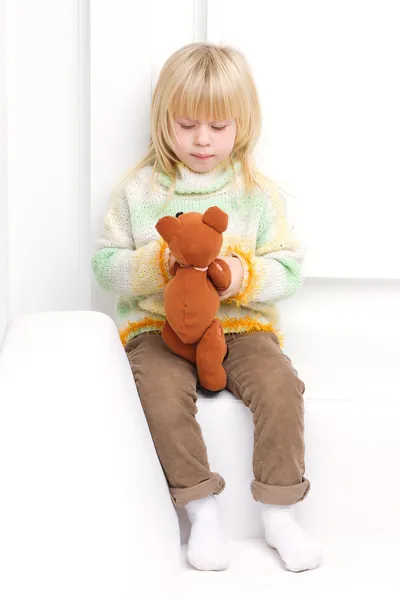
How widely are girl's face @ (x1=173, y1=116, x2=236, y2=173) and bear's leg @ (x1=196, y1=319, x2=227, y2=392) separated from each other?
0.33m

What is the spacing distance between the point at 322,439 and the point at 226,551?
25cm

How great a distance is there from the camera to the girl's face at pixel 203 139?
1377 mm

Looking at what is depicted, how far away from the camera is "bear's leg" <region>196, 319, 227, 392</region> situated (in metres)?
1.23

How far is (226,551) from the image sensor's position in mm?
1078

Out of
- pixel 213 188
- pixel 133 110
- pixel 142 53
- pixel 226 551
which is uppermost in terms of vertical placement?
pixel 142 53

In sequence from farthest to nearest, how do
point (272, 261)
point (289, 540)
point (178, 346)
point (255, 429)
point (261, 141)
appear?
point (261, 141)
point (272, 261)
point (178, 346)
point (255, 429)
point (289, 540)

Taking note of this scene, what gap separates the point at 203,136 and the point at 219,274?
30 cm

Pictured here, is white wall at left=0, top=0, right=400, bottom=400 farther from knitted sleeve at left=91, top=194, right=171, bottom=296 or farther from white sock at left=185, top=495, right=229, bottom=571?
white sock at left=185, top=495, right=229, bottom=571

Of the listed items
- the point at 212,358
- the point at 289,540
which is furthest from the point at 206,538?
the point at 212,358

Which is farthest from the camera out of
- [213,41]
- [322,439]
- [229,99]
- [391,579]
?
[213,41]

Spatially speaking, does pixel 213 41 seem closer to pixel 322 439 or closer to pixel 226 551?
pixel 322 439

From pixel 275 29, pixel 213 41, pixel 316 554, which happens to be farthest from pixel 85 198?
pixel 316 554

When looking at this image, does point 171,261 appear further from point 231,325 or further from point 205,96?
point 205,96

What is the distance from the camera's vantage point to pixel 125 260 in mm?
Result: 1363
